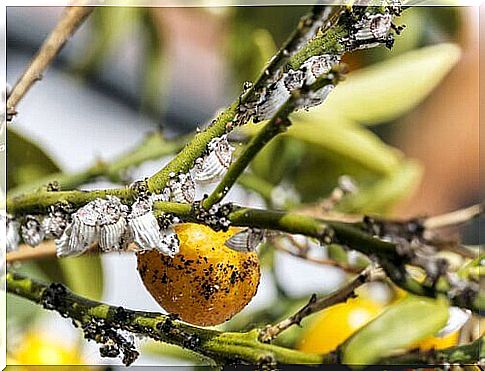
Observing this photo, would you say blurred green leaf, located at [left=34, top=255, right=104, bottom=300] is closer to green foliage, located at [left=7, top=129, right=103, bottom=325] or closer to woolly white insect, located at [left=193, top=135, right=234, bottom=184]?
green foliage, located at [left=7, top=129, right=103, bottom=325]

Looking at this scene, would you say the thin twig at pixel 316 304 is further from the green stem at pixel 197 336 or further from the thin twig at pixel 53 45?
the thin twig at pixel 53 45

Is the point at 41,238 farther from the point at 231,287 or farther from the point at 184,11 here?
the point at 184,11

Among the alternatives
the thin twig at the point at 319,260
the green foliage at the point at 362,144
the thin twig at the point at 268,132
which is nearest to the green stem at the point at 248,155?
the thin twig at the point at 268,132

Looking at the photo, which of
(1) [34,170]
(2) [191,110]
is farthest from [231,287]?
(2) [191,110]

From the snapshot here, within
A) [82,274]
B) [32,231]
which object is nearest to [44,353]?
[82,274]

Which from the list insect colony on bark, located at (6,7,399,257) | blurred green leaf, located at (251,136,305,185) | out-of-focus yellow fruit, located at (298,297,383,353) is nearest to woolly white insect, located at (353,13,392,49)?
insect colony on bark, located at (6,7,399,257)

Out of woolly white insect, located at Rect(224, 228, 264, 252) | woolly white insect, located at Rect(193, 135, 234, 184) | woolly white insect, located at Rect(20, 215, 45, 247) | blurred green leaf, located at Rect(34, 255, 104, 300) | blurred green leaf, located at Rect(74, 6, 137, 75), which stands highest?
blurred green leaf, located at Rect(74, 6, 137, 75)

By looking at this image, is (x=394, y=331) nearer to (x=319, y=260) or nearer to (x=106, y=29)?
(x=319, y=260)
